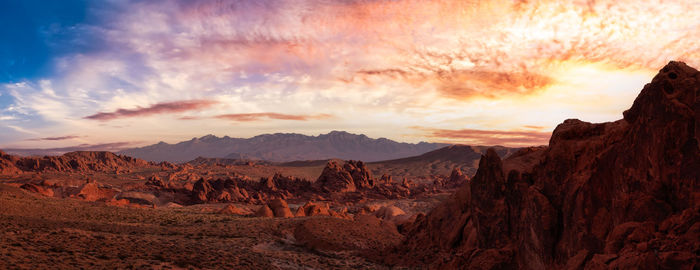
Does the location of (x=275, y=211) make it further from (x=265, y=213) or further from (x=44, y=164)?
(x=44, y=164)

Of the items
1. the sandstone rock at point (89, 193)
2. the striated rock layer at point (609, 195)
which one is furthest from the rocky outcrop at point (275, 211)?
the sandstone rock at point (89, 193)

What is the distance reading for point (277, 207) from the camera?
193 feet

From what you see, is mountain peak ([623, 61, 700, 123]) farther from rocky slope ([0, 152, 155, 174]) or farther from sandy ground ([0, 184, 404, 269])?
Answer: rocky slope ([0, 152, 155, 174])

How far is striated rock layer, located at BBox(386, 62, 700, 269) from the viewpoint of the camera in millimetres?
12023

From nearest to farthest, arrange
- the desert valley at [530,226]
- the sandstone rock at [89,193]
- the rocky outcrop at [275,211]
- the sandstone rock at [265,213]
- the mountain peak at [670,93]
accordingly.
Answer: the desert valley at [530,226] < the mountain peak at [670,93] < the sandstone rock at [265,213] < the rocky outcrop at [275,211] < the sandstone rock at [89,193]

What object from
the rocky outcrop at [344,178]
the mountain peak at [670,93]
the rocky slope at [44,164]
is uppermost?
the mountain peak at [670,93]

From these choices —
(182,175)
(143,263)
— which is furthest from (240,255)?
(182,175)

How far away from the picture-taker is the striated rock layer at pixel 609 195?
39.4 ft

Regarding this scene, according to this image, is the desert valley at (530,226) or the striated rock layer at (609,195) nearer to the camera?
the striated rock layer at (609,195)

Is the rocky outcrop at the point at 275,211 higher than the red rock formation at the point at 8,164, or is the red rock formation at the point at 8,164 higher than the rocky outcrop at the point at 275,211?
the red rock formation at the point at 8,164

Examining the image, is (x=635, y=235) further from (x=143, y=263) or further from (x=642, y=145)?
(x=143, y=263)

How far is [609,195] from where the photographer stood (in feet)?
48.7

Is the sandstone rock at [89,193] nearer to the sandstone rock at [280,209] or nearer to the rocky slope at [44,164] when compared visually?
the sandstone rock at [280,209]

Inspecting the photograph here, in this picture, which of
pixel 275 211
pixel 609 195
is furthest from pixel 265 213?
pixel 609 195
